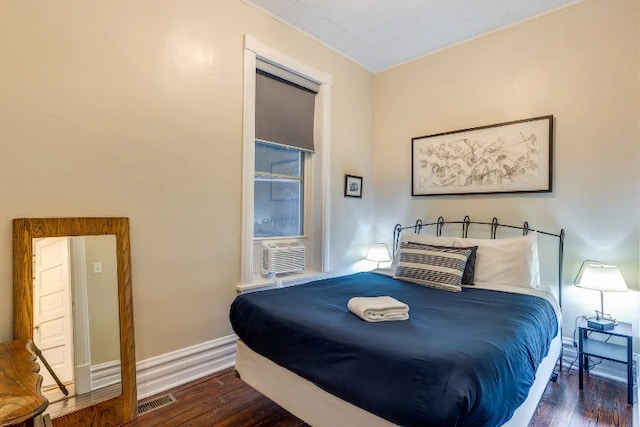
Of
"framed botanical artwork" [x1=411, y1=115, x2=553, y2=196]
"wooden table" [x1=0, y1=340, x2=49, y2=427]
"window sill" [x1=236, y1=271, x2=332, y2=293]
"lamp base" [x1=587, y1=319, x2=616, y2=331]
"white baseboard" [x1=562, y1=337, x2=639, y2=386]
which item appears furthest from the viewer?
"framed botanical artwork" [x1=411, y1=115, x2=553, y2=196]

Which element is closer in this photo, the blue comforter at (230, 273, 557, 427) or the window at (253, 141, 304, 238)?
the blue comforter at (230, 273, 557, 427)

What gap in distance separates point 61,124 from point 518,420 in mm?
2810

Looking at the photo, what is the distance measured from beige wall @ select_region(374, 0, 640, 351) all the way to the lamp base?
24 cm

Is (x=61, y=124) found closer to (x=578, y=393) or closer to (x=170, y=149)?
(x=170, y=149)

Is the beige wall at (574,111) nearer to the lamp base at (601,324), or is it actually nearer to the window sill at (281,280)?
the lamp base at (601,324)

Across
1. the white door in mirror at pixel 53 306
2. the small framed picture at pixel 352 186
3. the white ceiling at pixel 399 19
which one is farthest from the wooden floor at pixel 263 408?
the white ceiling at pixel 399 19

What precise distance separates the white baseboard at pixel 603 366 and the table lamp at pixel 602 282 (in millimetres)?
353

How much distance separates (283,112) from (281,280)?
5.07ft


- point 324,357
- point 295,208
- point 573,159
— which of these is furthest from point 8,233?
point 573,159

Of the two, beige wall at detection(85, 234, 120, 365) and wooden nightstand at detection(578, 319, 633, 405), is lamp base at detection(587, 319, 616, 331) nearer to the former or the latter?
wooden nightstand at detection(578, 319, 633, 405)

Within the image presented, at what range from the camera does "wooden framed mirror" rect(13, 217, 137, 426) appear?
1.70m

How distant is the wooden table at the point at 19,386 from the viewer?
101cm

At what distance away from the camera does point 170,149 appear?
7.50ft

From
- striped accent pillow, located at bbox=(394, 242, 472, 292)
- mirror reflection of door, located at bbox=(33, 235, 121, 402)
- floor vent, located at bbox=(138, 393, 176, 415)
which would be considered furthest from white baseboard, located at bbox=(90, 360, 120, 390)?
striped accent pillow, located at bbox=(394, 242, 472, 292)
